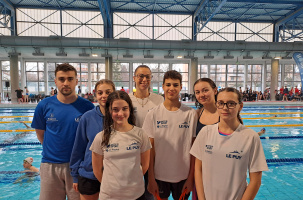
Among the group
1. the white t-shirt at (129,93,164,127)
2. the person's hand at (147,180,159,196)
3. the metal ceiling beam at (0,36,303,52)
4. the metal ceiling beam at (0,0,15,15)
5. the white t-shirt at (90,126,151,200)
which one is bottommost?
the person's hand at (147,180,159,196)

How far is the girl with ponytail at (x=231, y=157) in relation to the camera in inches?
54.2

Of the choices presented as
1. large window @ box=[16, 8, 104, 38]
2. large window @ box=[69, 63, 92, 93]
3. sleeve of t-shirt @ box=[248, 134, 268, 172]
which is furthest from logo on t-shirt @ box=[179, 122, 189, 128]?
large window @ box=[69, 63, 92, 93]

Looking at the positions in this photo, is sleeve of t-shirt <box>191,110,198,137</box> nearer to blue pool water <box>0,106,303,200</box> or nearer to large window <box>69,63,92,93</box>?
blue pool water <box>0,106,303,200</box>

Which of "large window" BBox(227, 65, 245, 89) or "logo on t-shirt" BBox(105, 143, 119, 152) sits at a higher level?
"large window" BBox(227, 65, 245, 89)

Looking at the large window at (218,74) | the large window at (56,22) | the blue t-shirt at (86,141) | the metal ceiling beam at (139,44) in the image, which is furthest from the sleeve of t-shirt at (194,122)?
the large window at (218,74)

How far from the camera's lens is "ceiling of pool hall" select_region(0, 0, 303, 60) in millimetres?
13547

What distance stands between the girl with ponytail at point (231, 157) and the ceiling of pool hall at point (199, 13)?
12716 millimetres

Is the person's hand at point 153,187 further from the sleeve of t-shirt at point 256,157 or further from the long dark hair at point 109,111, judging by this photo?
the sleeve of t-shirt at point 256,157

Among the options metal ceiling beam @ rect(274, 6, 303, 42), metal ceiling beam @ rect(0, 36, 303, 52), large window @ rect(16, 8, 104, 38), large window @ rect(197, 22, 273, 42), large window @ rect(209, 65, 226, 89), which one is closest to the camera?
metal ceiling beam @ rect(0, 36, 303, 52)

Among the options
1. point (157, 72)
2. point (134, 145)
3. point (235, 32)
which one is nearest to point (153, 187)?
point (134, 145)

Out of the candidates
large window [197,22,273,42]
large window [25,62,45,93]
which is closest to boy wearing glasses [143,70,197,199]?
large window [197,22,273,42]

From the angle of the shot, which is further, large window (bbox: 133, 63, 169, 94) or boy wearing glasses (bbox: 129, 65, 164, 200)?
large window (bbox: 133, 63, 169, 94)

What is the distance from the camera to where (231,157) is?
1395mm

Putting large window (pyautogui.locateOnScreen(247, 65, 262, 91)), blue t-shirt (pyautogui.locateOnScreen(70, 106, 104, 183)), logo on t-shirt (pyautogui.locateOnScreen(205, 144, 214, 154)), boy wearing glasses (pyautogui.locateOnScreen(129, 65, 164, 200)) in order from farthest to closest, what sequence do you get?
large window (pyautogui.locateOnScreen(247, 65, 262, 91)) → boy wearing glasses (pyautogui.locateOnScreen(129, 65, 164, 200)) → blue t-shirt (pyautogui.locateOnScreen(70, 106, 104, 183)) → logo on t-shirt (pyautogui.locateOnScreen(205, 144, 214, 154))
